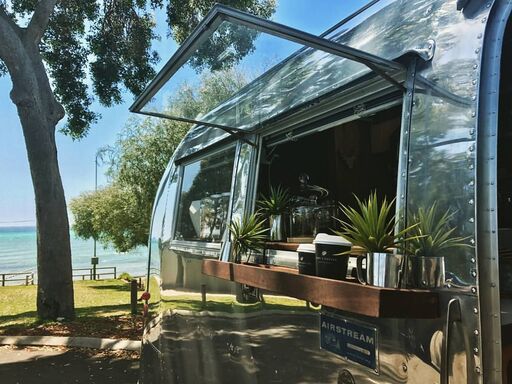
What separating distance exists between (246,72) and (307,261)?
5.11ft

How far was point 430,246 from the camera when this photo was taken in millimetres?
1561

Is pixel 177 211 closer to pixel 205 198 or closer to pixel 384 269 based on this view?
pixel 205 198

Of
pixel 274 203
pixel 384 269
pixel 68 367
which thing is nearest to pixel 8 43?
pixel 68 367

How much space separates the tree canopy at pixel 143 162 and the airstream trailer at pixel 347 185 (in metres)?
0.15

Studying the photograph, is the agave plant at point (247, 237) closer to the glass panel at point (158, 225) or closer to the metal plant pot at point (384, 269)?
the metal plant pot at point (384, 269)

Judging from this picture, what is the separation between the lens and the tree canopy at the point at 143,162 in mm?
3467

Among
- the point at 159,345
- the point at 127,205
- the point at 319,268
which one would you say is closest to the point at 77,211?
the point at 127,205

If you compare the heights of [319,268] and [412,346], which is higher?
[319,268]

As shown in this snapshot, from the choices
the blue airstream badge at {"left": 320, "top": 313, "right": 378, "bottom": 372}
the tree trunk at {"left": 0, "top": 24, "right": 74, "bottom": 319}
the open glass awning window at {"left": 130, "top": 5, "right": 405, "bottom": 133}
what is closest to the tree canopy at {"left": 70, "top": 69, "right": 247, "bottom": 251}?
the open glass awning window at {"left": 130, "top": 5, "right": 405, "bottom": 133}

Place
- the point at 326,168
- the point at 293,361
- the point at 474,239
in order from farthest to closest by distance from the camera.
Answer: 1. the point at 326,168
2. the point at 293,361
3. the point at 474,239

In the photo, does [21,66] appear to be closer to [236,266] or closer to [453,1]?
[236,266]

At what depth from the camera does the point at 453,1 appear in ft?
5.66

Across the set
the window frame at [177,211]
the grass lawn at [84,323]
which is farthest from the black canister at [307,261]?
the grass lawn at [84,323]

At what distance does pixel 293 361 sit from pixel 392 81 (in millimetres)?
1222
